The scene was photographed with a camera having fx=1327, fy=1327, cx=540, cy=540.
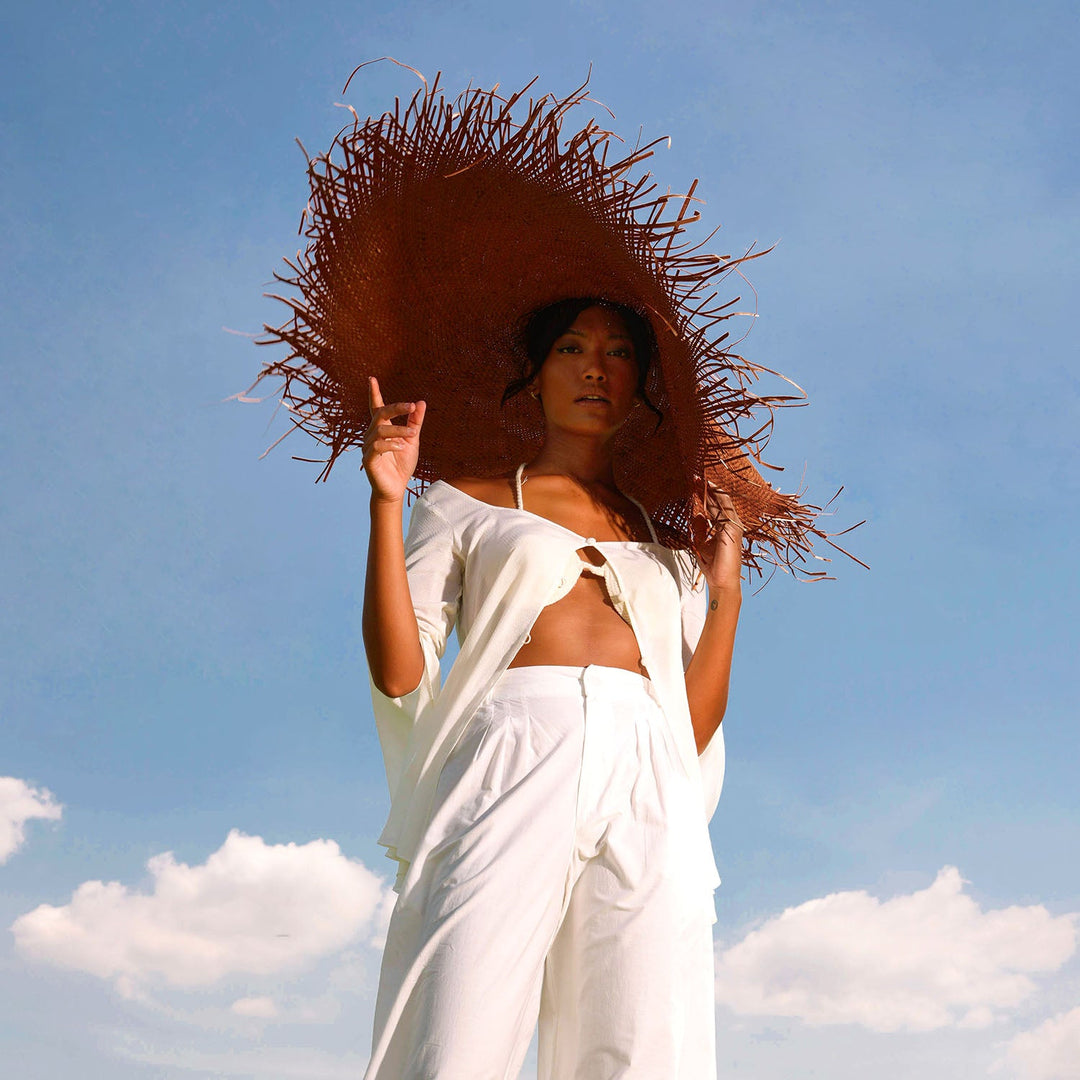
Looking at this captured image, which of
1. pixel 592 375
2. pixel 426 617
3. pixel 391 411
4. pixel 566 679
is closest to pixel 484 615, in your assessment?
pixel 426 617

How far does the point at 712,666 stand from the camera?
3.29 metres

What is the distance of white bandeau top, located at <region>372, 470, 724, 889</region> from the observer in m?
2.94

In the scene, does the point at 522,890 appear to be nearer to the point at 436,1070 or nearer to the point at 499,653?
the point at 436,1070

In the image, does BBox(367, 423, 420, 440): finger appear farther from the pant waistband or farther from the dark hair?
the dark hair

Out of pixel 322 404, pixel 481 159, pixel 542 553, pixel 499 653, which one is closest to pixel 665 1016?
pixel 499 653

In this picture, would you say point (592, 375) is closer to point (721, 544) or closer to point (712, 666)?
point (721, 544)

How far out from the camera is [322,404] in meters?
3.46

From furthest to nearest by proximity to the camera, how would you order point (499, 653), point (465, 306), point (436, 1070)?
point (465, 306)
point (499, 653)
point (436, 1070)

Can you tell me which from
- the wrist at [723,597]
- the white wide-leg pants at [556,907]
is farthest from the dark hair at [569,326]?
the white wide-leg pants at [556,907]

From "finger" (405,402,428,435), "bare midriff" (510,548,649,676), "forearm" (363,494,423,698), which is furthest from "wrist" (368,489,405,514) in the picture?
"bare midriff" (510,548,649,676)

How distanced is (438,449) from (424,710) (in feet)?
2.87

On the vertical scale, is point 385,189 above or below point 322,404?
above

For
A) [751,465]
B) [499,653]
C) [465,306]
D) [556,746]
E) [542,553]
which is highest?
[465,306]

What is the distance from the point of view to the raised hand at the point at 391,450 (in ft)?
9.46
